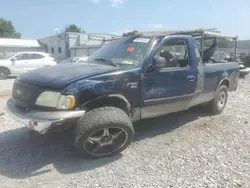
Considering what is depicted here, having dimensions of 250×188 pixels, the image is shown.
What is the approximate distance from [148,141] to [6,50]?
3173 centimetres

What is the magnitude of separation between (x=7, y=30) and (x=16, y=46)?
4433 centimetres

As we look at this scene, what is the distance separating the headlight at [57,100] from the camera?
3418mm

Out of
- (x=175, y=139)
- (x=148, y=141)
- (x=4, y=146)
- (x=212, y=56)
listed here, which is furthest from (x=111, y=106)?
(x=212, y=56)

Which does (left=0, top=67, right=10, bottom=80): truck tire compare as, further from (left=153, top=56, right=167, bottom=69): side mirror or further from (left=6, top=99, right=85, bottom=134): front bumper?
(left=153, top=56, right=167, bottom=69): side mirror

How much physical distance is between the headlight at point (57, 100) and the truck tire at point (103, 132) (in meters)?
0.30

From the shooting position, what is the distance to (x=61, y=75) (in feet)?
12.1

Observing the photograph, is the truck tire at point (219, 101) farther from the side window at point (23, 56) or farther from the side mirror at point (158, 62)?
the side window at point (23, 56)

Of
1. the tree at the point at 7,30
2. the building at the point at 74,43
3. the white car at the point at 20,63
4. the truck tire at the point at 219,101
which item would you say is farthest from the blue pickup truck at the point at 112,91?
the tree at the point at 7,30

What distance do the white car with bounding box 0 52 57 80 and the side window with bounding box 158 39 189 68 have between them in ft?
40.9

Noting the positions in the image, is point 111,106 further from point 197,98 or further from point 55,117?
point 197,98

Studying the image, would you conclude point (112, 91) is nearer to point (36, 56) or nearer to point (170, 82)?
point (170, 82)

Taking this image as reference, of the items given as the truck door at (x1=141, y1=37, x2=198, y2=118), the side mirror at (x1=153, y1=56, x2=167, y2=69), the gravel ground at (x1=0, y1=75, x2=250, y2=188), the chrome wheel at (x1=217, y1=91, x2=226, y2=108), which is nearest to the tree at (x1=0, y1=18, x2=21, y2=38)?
the gravel ground at (x1=0, y1=75, x2=250, y2=188)

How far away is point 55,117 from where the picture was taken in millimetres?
3342

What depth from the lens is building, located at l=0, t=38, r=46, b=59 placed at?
1239 inches
